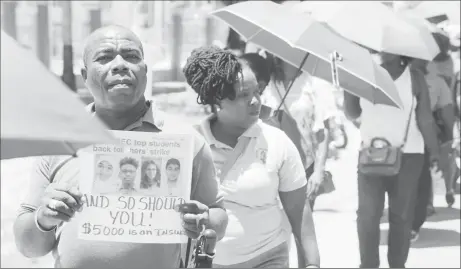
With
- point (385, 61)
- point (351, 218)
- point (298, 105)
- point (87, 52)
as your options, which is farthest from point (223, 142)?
point (351, 218)

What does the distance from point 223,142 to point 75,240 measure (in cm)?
143

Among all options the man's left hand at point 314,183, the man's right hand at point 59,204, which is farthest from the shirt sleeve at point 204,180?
the man's left hand at point 314,183

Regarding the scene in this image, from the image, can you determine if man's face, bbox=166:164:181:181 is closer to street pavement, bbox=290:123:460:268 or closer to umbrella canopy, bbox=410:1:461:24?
street pavement, bbox=290:123:460:268

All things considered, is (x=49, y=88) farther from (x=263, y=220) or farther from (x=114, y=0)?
(x=114, y=0)

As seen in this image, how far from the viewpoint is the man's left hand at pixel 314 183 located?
21.6 feet

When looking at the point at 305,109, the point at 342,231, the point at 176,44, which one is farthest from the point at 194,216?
the point at 176,44

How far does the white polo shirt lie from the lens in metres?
4.48

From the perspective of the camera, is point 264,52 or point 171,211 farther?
point 264,52

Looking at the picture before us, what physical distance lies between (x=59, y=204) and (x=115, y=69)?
1.56ft

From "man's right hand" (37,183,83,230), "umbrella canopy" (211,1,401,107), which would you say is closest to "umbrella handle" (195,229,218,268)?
"man's right hand" (37,183,83,230)

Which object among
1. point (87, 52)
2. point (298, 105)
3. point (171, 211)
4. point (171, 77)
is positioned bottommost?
point (171, 77)

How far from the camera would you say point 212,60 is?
4.71 meters

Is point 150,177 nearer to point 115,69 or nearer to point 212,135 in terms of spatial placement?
point 115,69

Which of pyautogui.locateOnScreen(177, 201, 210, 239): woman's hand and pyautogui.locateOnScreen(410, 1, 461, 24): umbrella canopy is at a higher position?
pyautogui.locateOnScreen(177, 201, 210, 239): woman's hand
